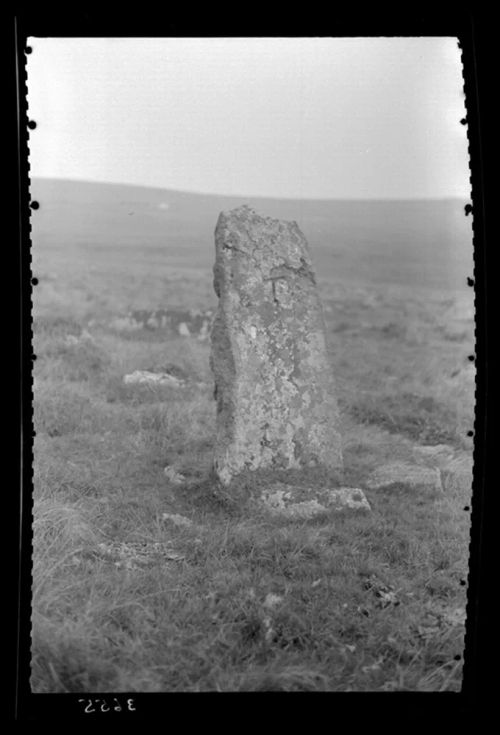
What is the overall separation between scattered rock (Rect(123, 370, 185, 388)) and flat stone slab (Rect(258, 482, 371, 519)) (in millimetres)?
2957

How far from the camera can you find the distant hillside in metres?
8.53

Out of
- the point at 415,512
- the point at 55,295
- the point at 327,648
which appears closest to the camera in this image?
the point at 327,648

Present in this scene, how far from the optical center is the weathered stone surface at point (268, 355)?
621cm

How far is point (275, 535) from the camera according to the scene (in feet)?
18.2

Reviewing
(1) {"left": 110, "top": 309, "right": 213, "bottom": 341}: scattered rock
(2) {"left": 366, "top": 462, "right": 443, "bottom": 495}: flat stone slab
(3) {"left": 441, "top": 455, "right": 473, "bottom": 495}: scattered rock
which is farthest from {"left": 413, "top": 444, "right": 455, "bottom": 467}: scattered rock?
(1) {"left": 110, "top": 309, "right": 213, "bottom": 341}: scattered rock

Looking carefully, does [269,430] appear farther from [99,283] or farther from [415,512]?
[99,283]

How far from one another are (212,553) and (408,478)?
2052 mm

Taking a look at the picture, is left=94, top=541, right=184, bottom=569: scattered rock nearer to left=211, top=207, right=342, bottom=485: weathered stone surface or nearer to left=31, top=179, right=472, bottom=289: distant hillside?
left=211, top=207, right=342, bottom=485: weathered stone surface

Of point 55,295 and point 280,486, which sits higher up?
point 55,295

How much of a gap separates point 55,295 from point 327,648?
9.35 metres

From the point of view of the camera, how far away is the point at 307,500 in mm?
6055

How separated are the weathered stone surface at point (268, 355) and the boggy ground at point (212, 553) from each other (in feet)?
1.66
